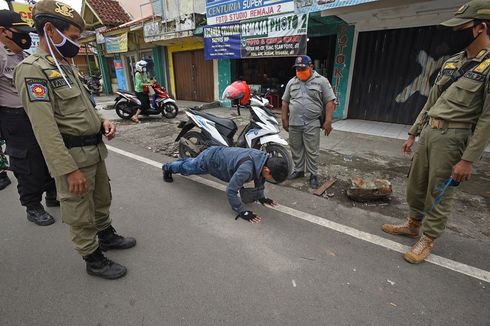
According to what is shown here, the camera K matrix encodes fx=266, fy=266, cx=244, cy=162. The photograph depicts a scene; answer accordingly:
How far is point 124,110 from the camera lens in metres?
7.86

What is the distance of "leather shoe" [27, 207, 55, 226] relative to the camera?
Result: 2.72 metres

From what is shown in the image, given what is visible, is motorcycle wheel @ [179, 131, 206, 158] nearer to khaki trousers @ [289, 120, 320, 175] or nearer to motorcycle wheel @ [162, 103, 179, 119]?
khaki trousers @ [289, 120, 320, 175]

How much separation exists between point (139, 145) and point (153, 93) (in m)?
2.97

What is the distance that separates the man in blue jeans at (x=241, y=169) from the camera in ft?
8.70

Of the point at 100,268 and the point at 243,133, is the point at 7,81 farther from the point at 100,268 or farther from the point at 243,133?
the point at 243,133

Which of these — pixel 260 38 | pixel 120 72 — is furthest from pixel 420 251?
pixel 120 72

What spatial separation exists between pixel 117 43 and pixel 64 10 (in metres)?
12.6

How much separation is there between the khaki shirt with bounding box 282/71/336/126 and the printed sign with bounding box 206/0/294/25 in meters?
4.21

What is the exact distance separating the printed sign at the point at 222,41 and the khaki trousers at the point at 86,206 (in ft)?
22.6

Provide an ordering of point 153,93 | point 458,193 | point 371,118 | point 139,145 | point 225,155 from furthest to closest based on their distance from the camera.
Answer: point 153,93
point 371,118
point 139,145
point 458,193
point 225,155

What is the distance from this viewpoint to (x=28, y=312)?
1757mm

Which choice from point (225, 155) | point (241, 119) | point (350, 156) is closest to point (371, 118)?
point (350, 156)

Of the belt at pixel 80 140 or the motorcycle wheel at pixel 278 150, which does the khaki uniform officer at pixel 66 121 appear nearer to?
the belt at pixel 80 140

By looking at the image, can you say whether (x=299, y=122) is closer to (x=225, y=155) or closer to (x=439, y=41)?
(x=225, y=155)
